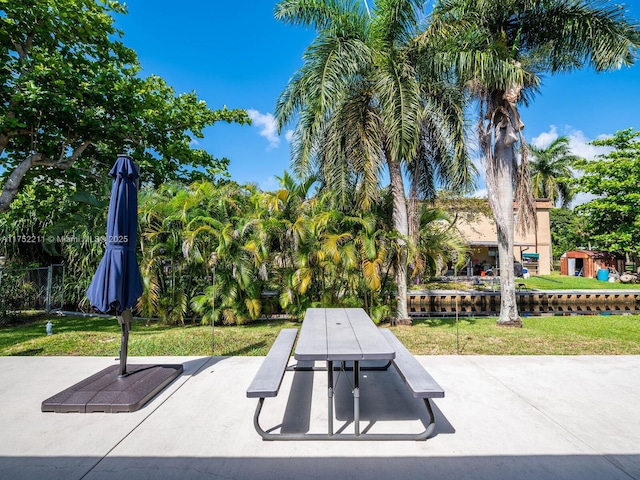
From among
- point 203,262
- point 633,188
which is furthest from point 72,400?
point 633,188

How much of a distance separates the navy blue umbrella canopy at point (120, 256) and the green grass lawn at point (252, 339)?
222 centimetres

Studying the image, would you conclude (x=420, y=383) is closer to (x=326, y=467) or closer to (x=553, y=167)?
(x=326, y=467)

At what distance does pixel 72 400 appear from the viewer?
3.62 metres

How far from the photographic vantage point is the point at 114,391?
152 inches

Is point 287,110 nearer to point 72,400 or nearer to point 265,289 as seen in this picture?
point 265,289

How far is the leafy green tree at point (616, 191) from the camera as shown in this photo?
68.1 feet

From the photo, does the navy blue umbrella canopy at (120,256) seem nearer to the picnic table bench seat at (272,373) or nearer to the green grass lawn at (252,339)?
the picnic table bench seat at (272,373)

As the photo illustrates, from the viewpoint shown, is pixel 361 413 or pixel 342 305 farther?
pixel 342 305

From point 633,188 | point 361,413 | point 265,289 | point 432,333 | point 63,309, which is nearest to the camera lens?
point 361,413

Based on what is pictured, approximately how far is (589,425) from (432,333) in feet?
14.3

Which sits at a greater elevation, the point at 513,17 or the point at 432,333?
the point at 513,17

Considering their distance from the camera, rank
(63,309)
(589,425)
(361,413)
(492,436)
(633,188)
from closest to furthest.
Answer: (492,436)
(589,425)
(361,413)
(63,309)
(633,188)

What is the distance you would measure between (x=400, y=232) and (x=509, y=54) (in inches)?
193

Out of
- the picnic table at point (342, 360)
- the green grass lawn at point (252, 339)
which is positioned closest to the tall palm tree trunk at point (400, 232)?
the green grass lawn at point (252, 339)
